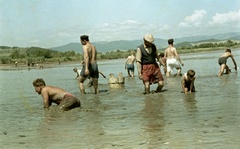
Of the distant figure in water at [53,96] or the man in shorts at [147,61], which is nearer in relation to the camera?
the distant figure in water at [53,96]

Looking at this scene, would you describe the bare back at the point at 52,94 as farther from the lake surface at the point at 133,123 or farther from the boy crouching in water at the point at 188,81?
the boy crouching in water at the point at 188,81

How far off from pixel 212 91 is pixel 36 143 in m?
6.63

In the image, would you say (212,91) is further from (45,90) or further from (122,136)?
(122,136)

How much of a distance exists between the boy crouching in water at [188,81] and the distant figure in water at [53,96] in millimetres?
3304

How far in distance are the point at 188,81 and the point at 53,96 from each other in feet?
12.8

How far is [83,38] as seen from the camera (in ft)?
39.1

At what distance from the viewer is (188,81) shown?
11344 mm

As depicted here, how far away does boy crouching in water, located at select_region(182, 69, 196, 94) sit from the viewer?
11.1 m

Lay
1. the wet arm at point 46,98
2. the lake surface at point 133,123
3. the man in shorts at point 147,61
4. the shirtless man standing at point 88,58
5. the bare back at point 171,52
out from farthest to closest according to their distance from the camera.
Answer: the bare back at point 171,52 → the shirtless man standing at point 88,58 → the man in shorts at point 147,61 → the wet arm at point 46,98 → the lake surface at point 133,123

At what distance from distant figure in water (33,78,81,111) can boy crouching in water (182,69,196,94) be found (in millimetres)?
3304

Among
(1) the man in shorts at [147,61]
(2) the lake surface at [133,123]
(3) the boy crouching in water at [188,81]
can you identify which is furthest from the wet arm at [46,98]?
(3) the boy crouching in water at [188,81]

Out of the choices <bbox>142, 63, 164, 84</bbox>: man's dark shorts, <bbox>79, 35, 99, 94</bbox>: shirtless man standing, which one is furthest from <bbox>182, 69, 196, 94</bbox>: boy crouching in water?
<bbox>79, 35, 99, 94</bbox>: shirtless man standing

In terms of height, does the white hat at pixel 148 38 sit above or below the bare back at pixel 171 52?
above

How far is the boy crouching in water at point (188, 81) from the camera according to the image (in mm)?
11140
